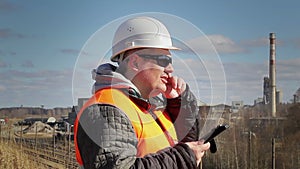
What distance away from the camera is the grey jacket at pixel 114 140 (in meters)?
1.82

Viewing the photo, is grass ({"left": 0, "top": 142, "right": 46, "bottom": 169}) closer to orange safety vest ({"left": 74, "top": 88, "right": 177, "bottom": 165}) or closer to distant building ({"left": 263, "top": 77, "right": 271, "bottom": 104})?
orange safety vest ({"left": 74, "top": 88, "right": 177, "bottom": 165})

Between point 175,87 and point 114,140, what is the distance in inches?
22.7

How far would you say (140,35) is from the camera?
2090 millimetres

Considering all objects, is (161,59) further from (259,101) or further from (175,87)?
(259,101)

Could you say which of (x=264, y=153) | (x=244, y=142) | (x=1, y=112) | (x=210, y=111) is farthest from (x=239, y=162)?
(x=210, y=111)

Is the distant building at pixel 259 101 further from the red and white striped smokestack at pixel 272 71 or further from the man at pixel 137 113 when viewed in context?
the man at pixel 137 113

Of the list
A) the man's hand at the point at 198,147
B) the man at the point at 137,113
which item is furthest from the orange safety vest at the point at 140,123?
the man's hand at the point at 198,147

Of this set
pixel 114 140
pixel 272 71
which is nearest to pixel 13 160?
pixel 114 140

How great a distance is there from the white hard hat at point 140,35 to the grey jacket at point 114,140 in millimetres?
114

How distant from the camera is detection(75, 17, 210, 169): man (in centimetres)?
185

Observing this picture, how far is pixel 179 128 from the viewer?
7.73ft

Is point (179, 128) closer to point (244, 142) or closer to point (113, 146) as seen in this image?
point (113, 146)

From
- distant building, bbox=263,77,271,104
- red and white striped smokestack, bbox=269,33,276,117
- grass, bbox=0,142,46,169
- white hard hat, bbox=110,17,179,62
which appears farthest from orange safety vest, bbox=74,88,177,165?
distant building, bbox=263,77,271,104

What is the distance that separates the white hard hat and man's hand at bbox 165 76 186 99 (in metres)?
0.21
